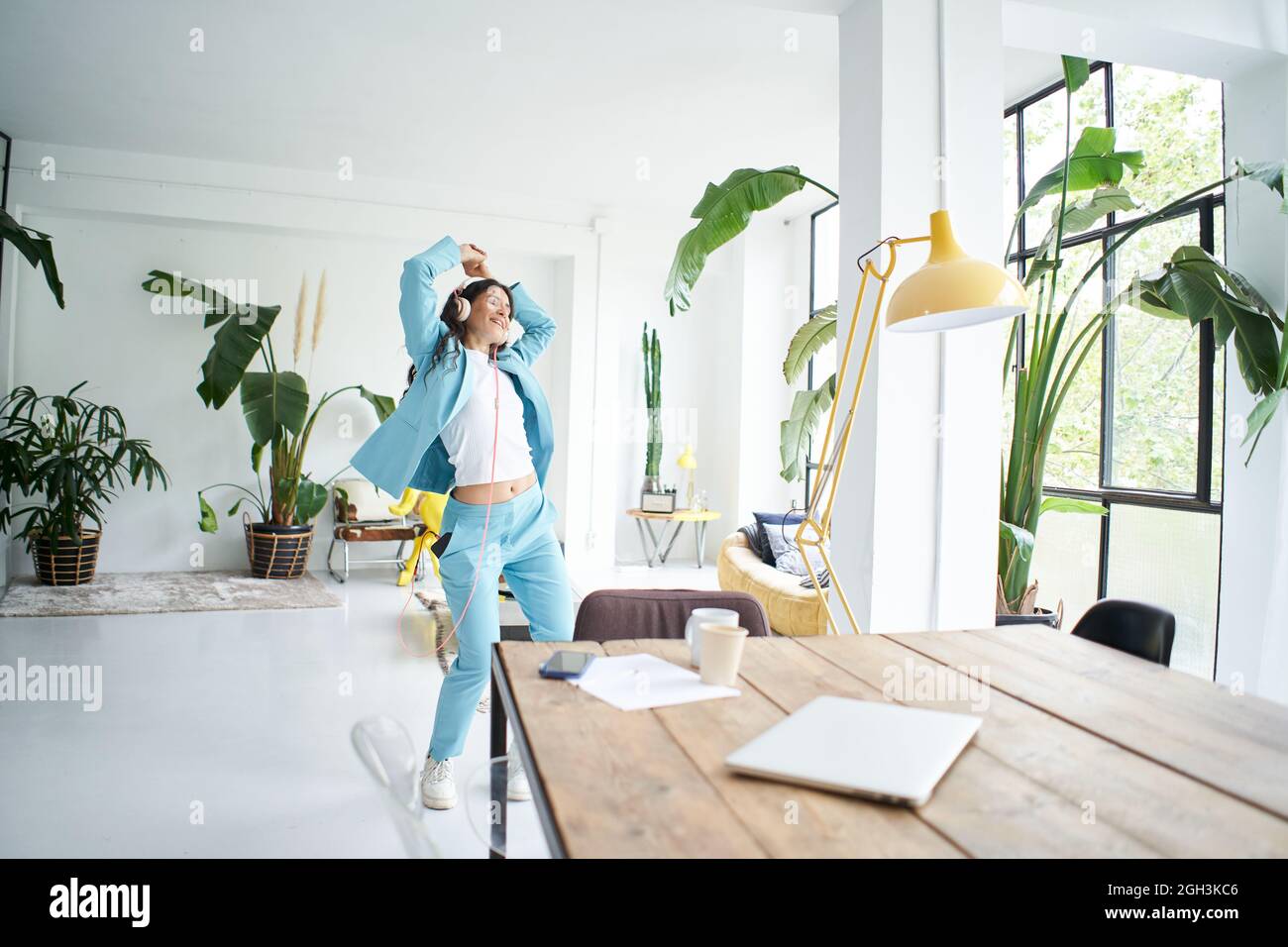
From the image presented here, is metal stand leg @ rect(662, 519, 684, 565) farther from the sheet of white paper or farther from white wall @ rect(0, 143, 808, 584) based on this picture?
the sheet of white paper

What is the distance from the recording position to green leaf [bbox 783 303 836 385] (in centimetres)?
402

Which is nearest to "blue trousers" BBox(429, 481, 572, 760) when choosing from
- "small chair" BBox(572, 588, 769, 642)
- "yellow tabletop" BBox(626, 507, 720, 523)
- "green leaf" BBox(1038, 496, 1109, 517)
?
"small chair" BBox(572, 588, 769, 642)

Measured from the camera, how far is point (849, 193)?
9.66 feet

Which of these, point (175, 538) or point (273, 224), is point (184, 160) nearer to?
point (273, 224)

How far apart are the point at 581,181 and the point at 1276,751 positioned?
19.1 feet

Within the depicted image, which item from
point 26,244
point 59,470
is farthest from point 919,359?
point 59,470

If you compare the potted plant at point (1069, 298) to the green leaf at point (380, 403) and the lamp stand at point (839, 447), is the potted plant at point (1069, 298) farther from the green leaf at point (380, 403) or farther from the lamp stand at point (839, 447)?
the green leaf at point (380, 403)

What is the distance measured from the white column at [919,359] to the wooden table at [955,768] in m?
1.20

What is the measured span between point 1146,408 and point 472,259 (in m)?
3.21

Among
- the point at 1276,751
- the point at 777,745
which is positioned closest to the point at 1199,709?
the point at 1276,751

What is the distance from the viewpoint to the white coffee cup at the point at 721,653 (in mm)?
1395

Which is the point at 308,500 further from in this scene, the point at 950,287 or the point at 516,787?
the point at 950,287

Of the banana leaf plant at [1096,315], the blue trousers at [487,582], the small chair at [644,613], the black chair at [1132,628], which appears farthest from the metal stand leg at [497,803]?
the banana leaf plant at [1096,315]

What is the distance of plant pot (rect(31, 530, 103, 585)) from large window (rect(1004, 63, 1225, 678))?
230 inches
